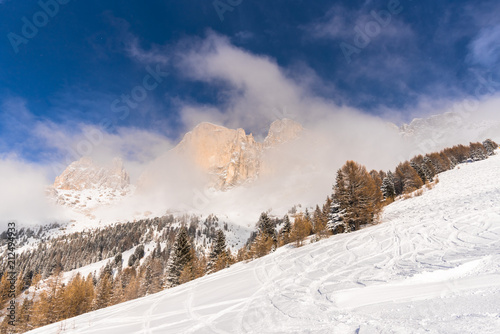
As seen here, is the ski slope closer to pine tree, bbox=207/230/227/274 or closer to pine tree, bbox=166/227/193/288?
pine tree, bbox=166/227/193/288

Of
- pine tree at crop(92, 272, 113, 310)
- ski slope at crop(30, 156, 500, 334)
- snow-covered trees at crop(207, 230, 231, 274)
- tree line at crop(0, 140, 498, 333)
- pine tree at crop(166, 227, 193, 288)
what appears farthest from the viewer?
pine tree at crop(92, 272, 113, 310)

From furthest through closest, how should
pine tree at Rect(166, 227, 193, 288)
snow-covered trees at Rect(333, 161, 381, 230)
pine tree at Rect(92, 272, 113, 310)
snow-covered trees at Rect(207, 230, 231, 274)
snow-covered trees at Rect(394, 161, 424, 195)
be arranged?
1. snow-covered trees at Rect(394, 161, 424, 195)
2. pine tree at Rect(92, 272, 113, 310)
3. snow-covered trees at Rect(207, 230, 231, 274)
4. pine tree at Rect(166, 227, 193, 288)
5. snow-covered trees at Rect(333, 161, 381, 230)

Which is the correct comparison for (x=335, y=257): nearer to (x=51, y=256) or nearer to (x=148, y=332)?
(x=148, y=332)

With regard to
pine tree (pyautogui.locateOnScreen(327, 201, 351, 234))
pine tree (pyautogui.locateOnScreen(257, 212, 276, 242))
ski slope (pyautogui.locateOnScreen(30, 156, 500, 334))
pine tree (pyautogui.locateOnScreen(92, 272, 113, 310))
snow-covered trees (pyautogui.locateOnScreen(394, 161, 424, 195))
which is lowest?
pine tree (pyautogui.locateOnScreen(92, 272, 113, 310))

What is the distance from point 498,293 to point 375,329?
2433mm

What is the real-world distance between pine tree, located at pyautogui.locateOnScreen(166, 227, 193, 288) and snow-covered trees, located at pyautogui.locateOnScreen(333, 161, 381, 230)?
2286cm

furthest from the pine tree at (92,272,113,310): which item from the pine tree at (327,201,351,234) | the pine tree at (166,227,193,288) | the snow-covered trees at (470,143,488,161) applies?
the snow-covered trees at (470,143,488,161)

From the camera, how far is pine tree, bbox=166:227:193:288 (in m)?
29.9

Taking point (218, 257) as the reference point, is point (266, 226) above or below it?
above

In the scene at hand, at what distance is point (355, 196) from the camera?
85.5 feet

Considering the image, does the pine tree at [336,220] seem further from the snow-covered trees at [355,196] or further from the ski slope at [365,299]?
the ski slope at [365,299]

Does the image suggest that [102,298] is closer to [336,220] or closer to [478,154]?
[336,220]

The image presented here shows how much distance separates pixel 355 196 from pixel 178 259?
25.9 m

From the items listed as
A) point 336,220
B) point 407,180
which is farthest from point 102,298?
point 407,180
